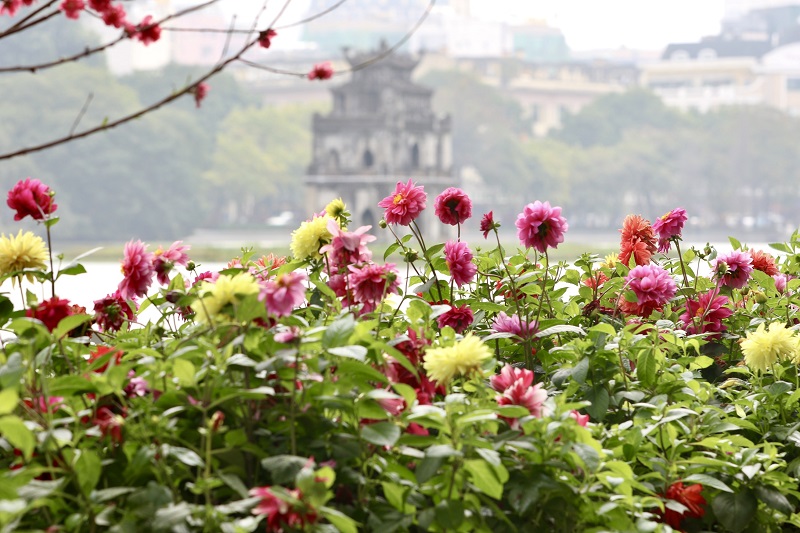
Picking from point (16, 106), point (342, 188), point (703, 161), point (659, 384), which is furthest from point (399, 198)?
point (703, 161)

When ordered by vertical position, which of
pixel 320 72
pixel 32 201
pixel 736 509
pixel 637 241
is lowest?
pixel 736 509

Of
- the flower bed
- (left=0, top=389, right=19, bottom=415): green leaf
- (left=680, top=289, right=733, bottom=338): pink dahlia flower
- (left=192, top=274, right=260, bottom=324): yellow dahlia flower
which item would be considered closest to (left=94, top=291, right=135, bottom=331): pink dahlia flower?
the flower bed

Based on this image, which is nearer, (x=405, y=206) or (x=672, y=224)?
(x=405, y=206)

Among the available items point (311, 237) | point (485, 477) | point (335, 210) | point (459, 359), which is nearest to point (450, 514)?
point (485, 477)

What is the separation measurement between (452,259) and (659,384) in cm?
38

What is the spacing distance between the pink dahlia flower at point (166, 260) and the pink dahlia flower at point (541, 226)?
1.48 ft

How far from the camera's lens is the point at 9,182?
3397 centimetres

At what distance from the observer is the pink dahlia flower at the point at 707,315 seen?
6.08 ft

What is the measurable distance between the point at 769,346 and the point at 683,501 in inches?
13.1

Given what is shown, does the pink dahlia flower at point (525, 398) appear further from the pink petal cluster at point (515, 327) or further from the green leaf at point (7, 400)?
the green leaf at point (7, 400)

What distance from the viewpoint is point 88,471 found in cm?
100

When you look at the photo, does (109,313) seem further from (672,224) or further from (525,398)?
(672,224)

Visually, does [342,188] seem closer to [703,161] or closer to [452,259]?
[703,161]

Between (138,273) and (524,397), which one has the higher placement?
(138,273)
